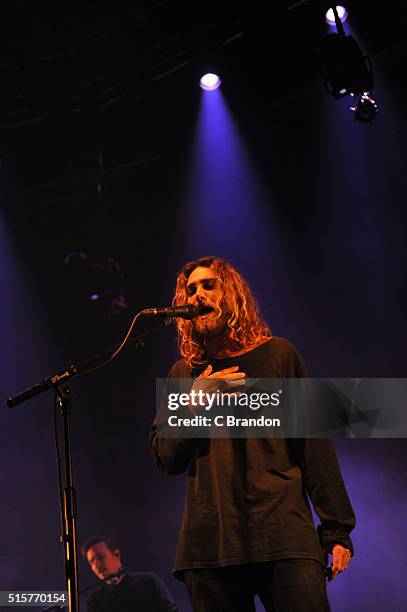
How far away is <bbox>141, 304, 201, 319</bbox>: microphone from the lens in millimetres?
2379

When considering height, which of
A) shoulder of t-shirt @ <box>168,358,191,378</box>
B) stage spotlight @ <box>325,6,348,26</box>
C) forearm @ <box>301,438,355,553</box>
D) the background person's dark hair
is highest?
stage spotlight @ <box>325,6,348,26</box>

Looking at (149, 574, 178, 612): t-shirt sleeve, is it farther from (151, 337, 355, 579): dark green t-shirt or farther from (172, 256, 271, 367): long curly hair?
(151, 337, 355, 579): dark green t-shirt

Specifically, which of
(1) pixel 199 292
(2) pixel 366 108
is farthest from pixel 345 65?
(1) pixel 199 292

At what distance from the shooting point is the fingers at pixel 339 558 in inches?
84.3

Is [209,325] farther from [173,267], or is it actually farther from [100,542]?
[173,267]

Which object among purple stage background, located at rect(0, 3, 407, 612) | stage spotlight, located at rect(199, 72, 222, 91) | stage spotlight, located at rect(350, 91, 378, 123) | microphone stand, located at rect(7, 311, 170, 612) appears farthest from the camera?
stage spotlight, located at rect(199, 72, 222, 91)

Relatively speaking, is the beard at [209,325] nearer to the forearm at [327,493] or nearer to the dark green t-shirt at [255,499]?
the dark green t-shirt at [255,499]

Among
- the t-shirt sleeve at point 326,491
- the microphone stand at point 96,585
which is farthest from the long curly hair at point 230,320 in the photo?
the microphone stand at point 96,585

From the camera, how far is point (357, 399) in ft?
14.6

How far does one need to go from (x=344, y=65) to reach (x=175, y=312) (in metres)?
2.87

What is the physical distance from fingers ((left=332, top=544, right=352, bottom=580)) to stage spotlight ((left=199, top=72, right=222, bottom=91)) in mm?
4686

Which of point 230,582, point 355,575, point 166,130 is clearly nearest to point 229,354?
A: point 230,582

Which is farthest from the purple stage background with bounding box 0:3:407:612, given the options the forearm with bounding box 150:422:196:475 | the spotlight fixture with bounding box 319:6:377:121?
the forearm with bounding box 150:422:196:475

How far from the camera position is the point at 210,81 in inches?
236
